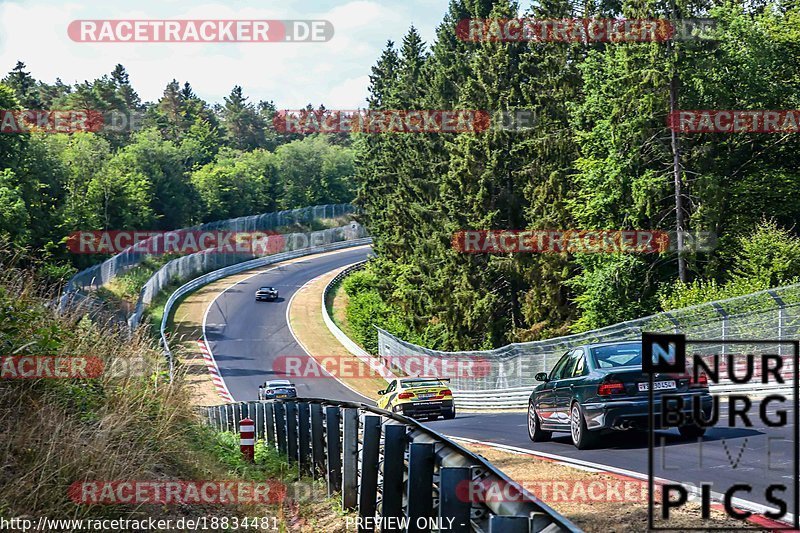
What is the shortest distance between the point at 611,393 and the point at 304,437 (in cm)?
439

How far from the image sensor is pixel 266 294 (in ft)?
264

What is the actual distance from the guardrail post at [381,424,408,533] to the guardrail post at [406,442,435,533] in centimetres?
83

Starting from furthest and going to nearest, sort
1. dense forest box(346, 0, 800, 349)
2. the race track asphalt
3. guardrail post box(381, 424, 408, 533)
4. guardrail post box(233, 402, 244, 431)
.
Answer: the race track asphalt < dense forest box(346, 0, 800, 349) < guardrail post box(233, 402, 244, 431) < guardrail post box(381, 424, 408, 533)

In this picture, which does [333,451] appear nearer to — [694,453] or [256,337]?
[694,453]

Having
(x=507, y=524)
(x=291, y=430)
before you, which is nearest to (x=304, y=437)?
(x=291, y=430)

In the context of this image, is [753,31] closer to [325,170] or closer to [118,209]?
[118,209]

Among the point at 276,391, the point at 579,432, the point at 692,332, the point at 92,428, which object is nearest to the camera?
the point at 92,428

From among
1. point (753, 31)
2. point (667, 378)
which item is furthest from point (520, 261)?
point (667, 378)

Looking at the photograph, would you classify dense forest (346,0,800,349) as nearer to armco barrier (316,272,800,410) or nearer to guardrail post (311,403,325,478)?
armco barrier (316,272,800,410)

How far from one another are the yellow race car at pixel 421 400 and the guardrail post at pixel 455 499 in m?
22.5

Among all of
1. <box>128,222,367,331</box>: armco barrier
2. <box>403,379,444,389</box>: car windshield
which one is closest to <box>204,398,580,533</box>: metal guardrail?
<box>403,379,444,389</box>: car windshield

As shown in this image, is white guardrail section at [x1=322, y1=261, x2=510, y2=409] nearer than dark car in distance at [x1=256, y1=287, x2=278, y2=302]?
Yes

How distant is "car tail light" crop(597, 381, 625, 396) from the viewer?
12.8 metres

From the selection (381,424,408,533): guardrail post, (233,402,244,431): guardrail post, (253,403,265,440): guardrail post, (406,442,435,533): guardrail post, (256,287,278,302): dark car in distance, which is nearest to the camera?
(406,442,435,533): guardrail post
